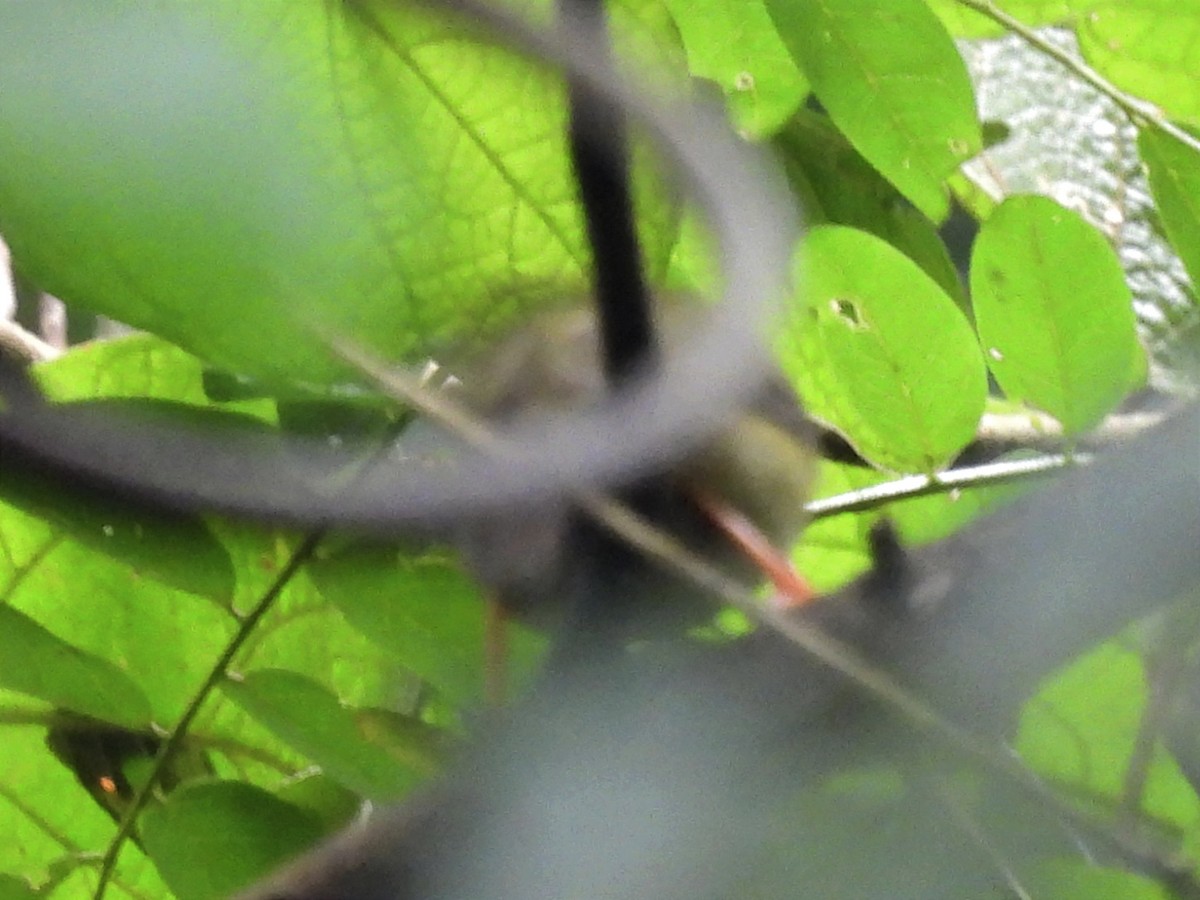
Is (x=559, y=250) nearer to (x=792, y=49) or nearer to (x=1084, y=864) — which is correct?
(x=792, y=49)

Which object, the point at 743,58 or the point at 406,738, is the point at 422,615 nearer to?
the point at 406,738

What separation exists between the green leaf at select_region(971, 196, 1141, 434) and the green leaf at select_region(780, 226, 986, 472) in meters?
0.02

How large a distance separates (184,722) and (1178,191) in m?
0.45

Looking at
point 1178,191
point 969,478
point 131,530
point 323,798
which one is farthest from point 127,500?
point 1178,191

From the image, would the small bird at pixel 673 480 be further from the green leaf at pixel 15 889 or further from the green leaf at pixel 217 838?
the green leaf at pixel 15 889

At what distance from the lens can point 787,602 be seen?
456mm

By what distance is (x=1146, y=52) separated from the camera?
A: 60 centimetres

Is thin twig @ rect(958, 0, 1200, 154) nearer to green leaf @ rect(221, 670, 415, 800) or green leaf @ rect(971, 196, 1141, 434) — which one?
green leaf @ rect(971, 196, 1141, 434)

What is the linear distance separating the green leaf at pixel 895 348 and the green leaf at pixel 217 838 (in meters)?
0.26

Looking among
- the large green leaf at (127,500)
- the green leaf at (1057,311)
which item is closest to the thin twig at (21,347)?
the large green leaf at (127,500)

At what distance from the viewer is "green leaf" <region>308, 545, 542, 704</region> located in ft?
1.55

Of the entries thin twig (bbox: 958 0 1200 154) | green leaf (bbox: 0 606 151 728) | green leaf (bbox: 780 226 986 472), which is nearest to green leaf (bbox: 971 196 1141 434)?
green leaf (bbox: 780 226 986 472)

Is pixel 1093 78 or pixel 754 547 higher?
pixel 1093 78

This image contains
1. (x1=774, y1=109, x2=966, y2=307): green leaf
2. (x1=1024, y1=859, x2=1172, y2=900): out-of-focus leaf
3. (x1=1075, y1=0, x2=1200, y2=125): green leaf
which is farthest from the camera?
(x1=774, y1=109, x2=966, y2=307): green leaf
